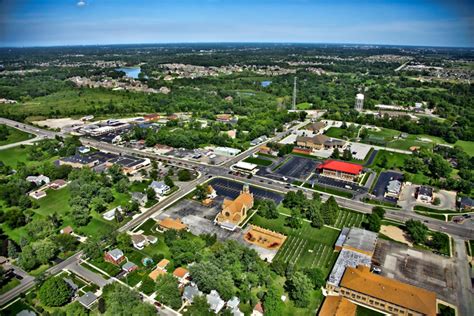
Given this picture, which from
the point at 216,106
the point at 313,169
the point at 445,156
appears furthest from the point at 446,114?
the point at 216,106

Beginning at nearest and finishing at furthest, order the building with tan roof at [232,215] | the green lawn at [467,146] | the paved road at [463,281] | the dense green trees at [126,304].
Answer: the dense green trees at [126,304]
the paved road at [463,281]
the building with tan roof at [232,215]
the green lawn at [467,146]

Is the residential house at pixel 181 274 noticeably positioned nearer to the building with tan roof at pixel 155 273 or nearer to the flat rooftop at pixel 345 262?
the building with tan roof at pixel 155 273

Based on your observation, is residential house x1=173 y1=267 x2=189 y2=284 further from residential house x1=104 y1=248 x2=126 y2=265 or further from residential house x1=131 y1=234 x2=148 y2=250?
residential house x1=131 y1=234 x2=148 y2=250

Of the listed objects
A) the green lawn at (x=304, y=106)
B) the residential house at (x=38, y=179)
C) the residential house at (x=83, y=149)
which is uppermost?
the green lawn at (x=304, y=106)

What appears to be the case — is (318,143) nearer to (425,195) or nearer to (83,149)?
(425,195)

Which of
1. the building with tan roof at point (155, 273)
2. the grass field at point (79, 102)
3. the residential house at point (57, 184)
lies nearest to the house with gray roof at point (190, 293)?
the building with tan roof at point (155, 273)

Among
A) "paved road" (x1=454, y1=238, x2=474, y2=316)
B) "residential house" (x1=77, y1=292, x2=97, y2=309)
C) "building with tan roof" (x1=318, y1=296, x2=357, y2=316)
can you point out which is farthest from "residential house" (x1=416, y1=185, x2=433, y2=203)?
"residential house" (x1=77, y1=292, x2=97, y2=309)

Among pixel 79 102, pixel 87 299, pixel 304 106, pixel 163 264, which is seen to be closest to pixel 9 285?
pixel 87 299
